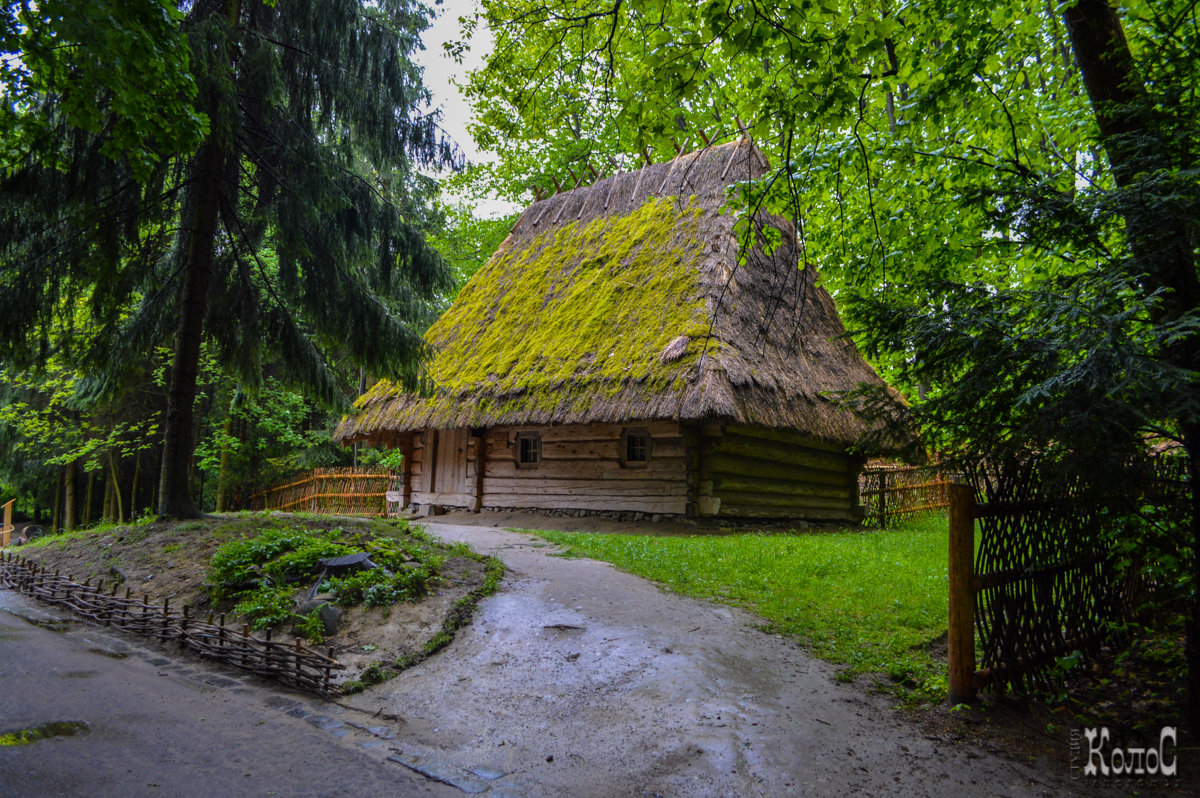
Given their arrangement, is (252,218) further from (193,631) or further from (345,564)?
(193,631)

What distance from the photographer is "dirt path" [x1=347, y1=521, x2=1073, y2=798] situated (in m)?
3.24

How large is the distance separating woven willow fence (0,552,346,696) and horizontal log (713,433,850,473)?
8433mm

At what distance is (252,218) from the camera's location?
9.14 meters

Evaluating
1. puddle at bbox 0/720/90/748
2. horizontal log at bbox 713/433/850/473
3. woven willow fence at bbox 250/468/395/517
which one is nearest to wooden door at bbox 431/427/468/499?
woven willow fence at bbox 250/468/395/517

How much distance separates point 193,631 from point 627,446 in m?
8.65

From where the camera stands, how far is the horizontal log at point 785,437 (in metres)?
12.1

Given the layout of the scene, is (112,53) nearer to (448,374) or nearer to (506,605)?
(506,605)

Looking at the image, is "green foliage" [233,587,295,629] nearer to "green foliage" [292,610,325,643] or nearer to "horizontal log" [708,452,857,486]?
"green foliage" [292,610,325,643]

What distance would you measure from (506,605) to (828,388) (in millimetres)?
8907

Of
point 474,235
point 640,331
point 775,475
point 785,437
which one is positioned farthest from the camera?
point 474,235

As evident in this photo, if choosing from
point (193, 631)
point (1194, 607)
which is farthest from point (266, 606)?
point (1194, 607)

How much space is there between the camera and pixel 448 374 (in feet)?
49.5

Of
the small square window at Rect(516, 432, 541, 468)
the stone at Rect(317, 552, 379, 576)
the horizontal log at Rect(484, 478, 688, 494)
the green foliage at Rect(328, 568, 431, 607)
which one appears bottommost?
the green foliage at Rect(328, 568, 431, 607)

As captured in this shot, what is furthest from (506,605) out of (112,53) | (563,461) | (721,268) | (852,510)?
(852,510)
